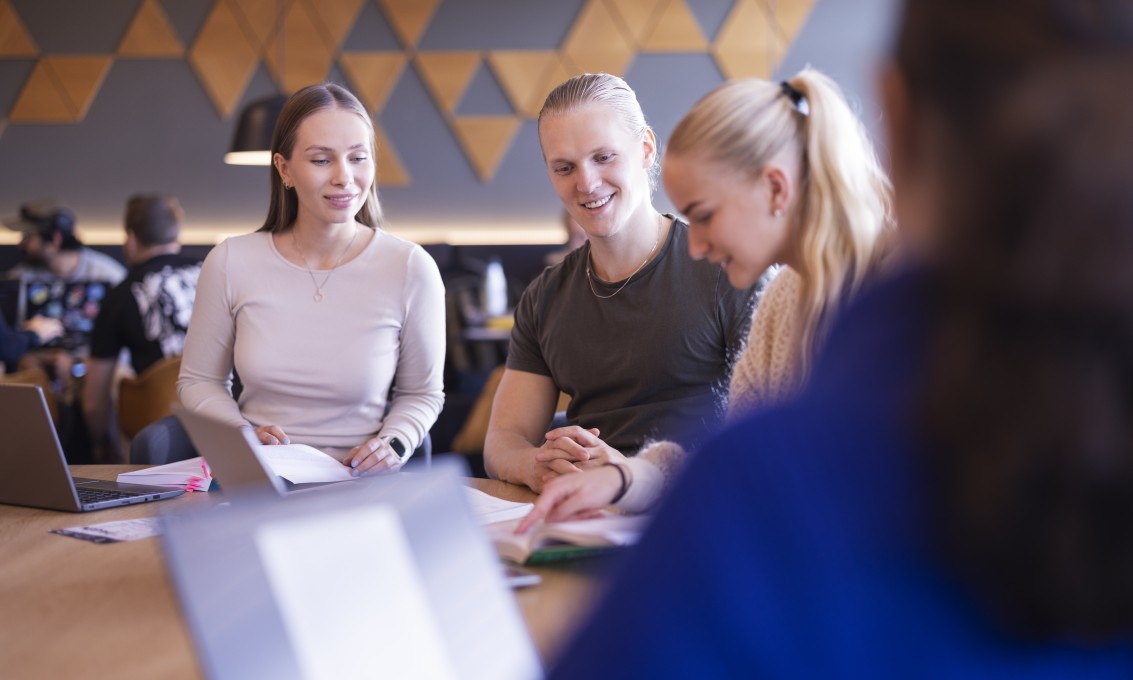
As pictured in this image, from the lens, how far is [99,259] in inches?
241

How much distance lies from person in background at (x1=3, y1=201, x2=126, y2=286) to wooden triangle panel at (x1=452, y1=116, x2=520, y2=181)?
243cm

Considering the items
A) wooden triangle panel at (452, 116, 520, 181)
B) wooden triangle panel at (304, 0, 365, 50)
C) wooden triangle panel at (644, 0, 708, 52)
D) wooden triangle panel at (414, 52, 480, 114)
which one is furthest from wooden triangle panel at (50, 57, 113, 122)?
wooden triangle panel at (644, 0, 708, 52)

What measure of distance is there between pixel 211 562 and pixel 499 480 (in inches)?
50.2

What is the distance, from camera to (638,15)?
7297mm

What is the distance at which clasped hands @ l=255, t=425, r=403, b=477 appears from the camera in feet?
6.91

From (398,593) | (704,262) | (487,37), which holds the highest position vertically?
(487,37)

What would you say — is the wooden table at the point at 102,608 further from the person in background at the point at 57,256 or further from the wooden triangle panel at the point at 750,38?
the wooden triangle panel at the point at 750,38

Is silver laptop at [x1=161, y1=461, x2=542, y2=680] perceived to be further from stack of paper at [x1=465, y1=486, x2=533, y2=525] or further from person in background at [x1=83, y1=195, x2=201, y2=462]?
→ person in background at [x1=83, y1=195, x2=201, y2=462]

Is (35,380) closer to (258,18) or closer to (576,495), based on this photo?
(576,495)

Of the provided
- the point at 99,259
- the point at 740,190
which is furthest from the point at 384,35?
the point at 740,190

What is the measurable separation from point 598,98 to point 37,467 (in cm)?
121

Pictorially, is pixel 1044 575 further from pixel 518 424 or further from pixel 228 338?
pixel 228 338

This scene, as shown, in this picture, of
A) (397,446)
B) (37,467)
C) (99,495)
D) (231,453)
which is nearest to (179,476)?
(99,495)

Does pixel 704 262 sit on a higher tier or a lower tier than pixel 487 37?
lower
